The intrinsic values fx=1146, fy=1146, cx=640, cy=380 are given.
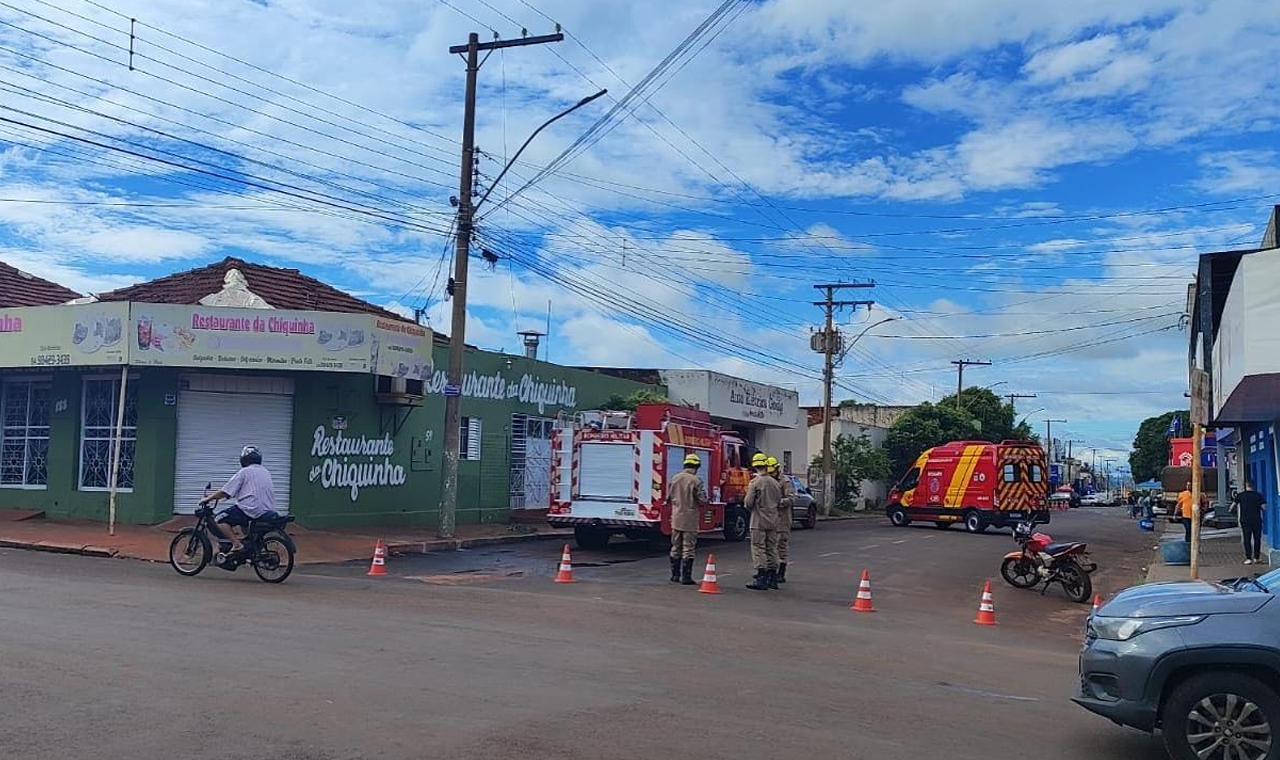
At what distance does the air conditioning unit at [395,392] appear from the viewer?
24328 millimetres

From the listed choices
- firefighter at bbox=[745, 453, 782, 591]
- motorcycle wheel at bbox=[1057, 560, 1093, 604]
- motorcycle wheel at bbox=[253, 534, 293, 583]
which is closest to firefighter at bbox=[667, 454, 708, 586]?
firefighter at bbox=[745, 453, 782, 591]

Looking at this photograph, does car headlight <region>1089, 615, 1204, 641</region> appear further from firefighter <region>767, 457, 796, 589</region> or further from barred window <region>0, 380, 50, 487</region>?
barred window <region>0, 380, 50, 487</region>

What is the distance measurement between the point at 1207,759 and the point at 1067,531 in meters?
35.2

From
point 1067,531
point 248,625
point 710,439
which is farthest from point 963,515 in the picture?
point 248,625

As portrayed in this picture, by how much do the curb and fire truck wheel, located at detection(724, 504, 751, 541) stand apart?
42.7 feet

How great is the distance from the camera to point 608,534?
23.1m

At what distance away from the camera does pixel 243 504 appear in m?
14.9

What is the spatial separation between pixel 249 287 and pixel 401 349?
369 centimetres

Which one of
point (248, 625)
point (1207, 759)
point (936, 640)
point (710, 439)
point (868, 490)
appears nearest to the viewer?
point (1207, 759)

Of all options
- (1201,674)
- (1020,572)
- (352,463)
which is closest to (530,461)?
(352,463)

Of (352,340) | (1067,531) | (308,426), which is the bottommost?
(1067,531)

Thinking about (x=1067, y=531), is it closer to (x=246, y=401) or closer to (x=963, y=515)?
(x=963, y=515)

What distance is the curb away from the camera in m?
17.8

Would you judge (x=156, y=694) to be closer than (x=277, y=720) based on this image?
No
